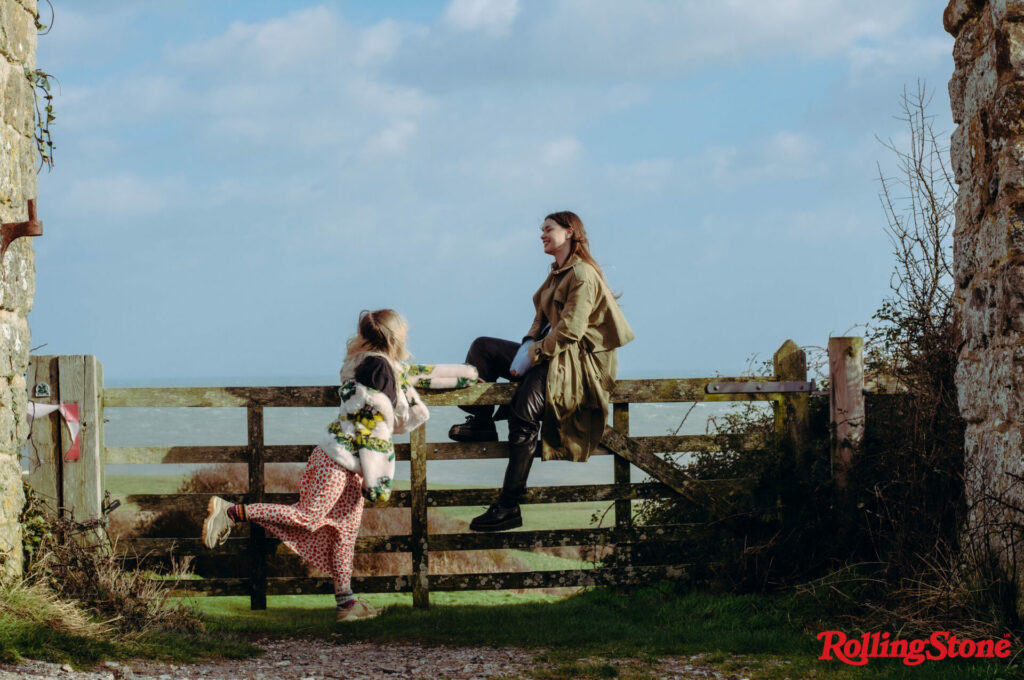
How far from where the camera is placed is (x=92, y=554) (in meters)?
6.10

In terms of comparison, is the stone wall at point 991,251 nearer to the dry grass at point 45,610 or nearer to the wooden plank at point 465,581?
the wooden plank at point 465,581

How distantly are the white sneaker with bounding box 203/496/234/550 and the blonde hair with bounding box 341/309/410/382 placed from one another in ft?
3.73

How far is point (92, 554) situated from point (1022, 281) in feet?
19.3

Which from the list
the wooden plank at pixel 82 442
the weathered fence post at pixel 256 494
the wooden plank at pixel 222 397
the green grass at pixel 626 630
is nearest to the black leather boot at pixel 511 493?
the green grass at pixel 626 630

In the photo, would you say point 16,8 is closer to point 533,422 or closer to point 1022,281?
point 533,422

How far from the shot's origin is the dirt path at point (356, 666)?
4.86 m

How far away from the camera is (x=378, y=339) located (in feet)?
20.1

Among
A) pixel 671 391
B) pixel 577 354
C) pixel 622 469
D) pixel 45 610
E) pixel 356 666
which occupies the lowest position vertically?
pixel 356 666

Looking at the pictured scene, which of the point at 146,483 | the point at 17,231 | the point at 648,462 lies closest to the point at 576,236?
the point at 648,462

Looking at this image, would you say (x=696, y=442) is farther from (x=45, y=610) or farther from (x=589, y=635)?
(x=45, y=610)

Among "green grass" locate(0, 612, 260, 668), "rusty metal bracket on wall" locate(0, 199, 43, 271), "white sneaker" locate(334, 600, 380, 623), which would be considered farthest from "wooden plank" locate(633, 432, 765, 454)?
"rusty metal bracket on wall" locate(0, 199, 43, 271)

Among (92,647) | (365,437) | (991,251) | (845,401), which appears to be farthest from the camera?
(845,401)

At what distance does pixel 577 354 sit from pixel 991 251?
8.80 feet

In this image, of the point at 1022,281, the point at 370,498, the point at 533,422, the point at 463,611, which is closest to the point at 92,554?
the point at 370,498
